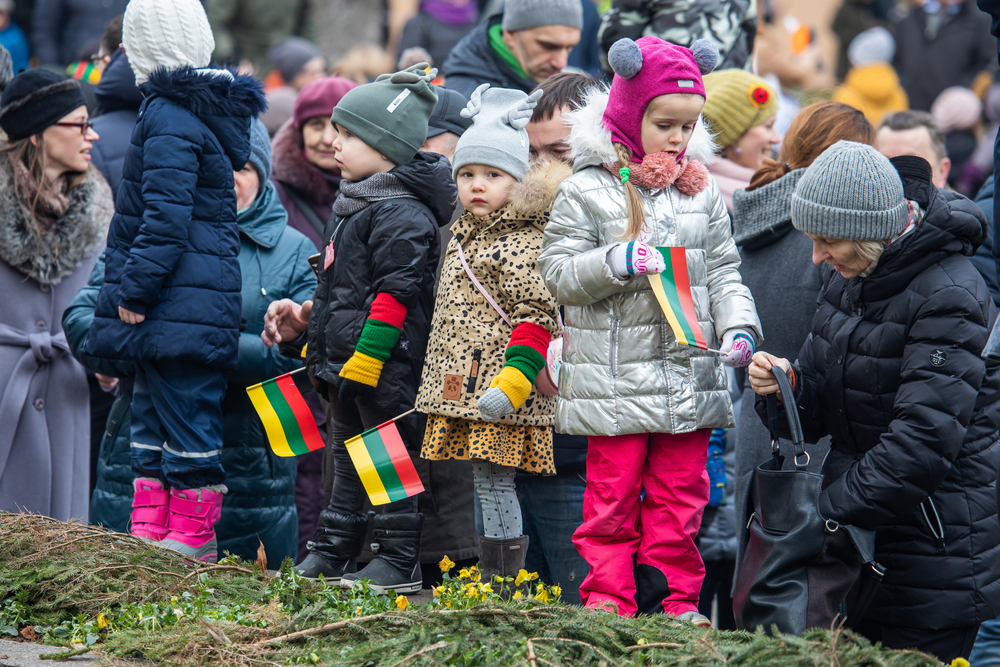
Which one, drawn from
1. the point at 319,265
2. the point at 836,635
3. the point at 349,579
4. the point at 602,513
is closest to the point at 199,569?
the point at 349,579

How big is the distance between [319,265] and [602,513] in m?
1.51

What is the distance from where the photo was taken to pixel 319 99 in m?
5.72

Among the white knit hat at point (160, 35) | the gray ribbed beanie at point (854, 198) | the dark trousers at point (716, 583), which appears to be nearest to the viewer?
the gray ribbed beanie at point (854, 198)

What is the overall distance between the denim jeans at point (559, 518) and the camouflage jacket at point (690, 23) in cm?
223

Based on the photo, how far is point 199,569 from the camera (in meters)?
4.00

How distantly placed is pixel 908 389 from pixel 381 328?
1.76 meters

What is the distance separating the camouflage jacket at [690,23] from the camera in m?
5.62

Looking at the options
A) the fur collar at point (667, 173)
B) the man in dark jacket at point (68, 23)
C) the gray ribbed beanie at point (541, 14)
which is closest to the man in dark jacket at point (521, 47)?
the gray ribbed beanie at point (541, 14)

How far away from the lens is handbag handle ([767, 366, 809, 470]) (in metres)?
3.19

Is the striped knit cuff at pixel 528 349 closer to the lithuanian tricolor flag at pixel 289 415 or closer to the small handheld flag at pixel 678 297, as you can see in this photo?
the small handheld flag at pixel 678 297

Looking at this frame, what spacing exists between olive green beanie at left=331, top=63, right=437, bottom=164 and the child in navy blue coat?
2.07 ft

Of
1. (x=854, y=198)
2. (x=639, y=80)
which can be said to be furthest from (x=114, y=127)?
(x=854, y=198)

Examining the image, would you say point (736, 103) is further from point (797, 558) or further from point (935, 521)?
point (797, 558)

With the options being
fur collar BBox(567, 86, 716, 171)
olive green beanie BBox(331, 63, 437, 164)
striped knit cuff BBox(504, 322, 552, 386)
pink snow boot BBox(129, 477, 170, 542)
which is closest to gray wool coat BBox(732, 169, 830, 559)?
fur collar BBox(567, 86, 716, 171)
